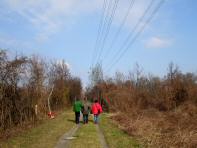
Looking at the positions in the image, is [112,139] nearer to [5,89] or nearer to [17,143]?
[17,143]

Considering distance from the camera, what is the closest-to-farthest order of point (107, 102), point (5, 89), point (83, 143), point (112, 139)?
point (83, 143), point (112, 139), point (5, 89), point (107, 102)

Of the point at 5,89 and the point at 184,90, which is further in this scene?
the point at 184,90

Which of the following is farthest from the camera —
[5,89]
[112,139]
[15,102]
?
[15,102]

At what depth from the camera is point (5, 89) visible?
21.8 metres

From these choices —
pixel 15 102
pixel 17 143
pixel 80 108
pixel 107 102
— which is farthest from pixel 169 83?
pixel 17 143

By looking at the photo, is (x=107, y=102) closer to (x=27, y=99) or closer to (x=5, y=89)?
(x=27, y=99)

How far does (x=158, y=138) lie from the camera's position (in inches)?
623

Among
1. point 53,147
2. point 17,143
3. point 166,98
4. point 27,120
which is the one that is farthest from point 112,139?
point 166,98

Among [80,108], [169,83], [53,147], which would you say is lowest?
[53,147]

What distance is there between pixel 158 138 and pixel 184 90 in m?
21.3

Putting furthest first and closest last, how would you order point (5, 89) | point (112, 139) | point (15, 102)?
1. point (15, 102)
2. point (5, 89)
3. point (112, 139)

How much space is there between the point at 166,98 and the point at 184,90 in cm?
215

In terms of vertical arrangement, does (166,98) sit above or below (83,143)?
above

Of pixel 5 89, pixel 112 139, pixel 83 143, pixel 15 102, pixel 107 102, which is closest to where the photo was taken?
pixel 83 143
